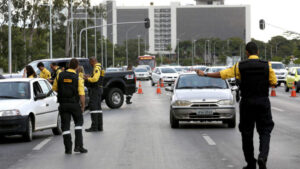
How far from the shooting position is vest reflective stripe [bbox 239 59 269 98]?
975 centimetres

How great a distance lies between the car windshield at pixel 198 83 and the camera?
18156 millimetres

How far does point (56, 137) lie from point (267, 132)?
721cm

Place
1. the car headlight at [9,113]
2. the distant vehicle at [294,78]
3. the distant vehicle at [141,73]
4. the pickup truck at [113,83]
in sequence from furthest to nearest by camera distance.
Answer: the distant vehicle at [141,73]
the distant vehicle at [294,78]
the pickup truck at [113,83]
the car headlight at [9,113]

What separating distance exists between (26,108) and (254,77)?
649 cm

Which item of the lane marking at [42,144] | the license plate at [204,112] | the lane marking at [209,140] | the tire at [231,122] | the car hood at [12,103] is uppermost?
the car hood at [12,103]

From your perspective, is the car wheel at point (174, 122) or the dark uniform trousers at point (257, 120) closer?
the dark uniform trousers at point (257, 120)

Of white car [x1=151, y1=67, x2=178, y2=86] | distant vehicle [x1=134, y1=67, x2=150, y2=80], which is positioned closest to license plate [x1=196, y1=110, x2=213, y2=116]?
white car [x1=151, y1=67, x2=178, y2=86]

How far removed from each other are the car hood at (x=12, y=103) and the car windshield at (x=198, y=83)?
15.9 ft

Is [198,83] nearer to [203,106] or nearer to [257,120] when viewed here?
[203,106]

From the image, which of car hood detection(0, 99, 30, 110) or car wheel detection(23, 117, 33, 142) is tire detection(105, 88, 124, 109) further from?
car wheel detection(23, 117, 33, 142)

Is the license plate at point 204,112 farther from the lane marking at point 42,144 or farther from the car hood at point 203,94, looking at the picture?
the lane marking at point 42,144

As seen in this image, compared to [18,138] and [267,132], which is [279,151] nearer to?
[267,132]

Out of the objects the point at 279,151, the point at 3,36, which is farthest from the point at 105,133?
the point at 3,36

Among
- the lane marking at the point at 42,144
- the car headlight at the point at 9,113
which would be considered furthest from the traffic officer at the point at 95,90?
the car headlight at the point at 9,113
